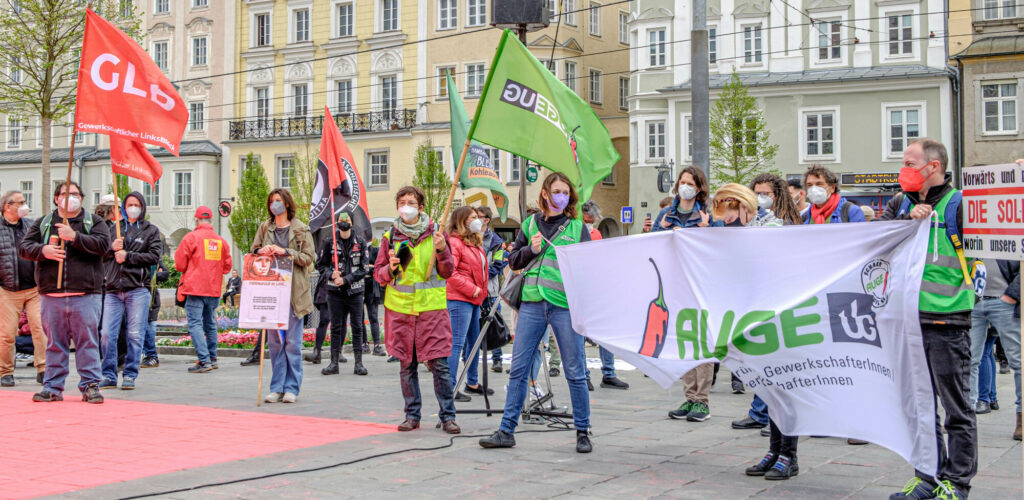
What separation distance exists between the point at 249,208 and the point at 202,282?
36.1m

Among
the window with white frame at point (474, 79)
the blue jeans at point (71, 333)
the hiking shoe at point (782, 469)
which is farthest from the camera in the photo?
the window with white frame at point (474, 79)

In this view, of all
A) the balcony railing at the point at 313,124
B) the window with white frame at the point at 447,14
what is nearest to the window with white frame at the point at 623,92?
the window with white frame at the point at 447,14

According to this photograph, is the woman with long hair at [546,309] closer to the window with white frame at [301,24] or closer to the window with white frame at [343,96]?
the window with white frame at [343,96]

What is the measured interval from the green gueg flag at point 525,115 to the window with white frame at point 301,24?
47.2m

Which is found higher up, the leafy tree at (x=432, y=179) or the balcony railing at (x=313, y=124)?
the balcony railing at (x=313, y=124)

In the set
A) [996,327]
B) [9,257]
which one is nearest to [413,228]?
[996,327]

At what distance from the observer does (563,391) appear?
37.2 ft

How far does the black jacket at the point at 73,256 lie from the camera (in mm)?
10062

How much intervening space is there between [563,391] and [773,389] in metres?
5.16

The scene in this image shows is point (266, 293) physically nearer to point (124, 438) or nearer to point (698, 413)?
point (124, 438)

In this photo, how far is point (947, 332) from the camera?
583 centimetres

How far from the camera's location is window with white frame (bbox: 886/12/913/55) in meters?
39.7

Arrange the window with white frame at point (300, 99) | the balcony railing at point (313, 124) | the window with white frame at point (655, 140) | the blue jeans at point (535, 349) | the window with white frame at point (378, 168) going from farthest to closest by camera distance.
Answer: the window with white frame at point (300, 99) < the window with white frame at point (378, 168) < the balcony railing at point (313, 124) < the window with white frame at point (655, 140) < the blue jeans at point (535, 349)

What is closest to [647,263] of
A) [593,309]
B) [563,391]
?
[593,309]
